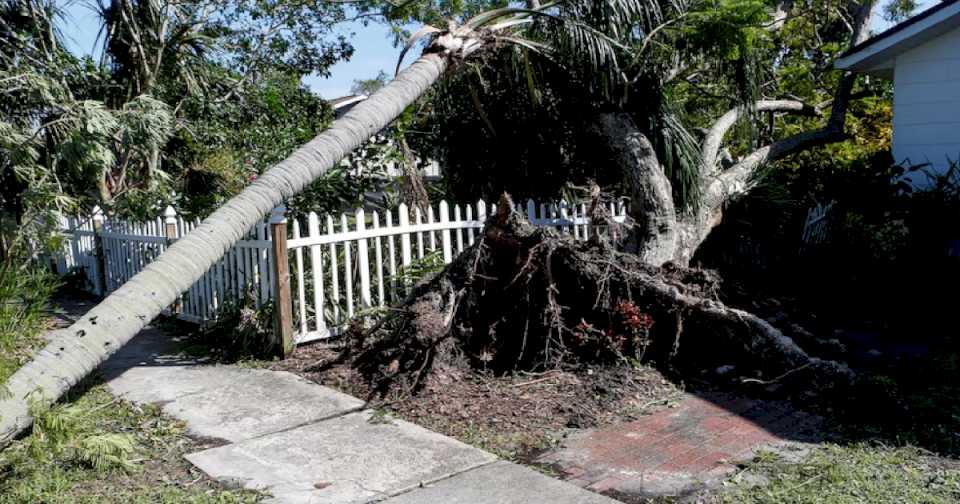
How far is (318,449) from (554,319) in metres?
2.24

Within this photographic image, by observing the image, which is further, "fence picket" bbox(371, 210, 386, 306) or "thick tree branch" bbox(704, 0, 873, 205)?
"thick tree branch" bbox(704, 0, 873, 205)

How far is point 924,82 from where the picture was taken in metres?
10.3

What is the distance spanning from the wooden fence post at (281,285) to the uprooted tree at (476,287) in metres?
0.90

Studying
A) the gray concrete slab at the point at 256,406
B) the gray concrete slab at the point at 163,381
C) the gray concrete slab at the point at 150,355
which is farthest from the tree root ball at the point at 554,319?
the gray concrete slab at the point at 150,355

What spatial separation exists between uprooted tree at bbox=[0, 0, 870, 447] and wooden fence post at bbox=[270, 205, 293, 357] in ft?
2.94

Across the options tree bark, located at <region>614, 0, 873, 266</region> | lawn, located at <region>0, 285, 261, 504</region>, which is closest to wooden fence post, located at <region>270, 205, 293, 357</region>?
lawn, located at <region>0, 285, 261, 504</region>

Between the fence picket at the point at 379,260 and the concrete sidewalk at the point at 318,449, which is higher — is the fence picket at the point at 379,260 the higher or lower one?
the higher one

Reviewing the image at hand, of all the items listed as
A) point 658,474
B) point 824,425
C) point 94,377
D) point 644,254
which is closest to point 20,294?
point 94,377

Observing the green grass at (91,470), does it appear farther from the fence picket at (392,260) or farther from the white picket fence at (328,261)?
the fence picket at (392,260)

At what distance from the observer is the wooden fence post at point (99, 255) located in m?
11.0

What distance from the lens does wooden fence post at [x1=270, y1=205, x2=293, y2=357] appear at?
7.14m

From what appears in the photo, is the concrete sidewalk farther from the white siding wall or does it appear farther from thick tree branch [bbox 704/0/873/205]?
the white siding wall

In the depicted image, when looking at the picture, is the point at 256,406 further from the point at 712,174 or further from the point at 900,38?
the point at 900,38

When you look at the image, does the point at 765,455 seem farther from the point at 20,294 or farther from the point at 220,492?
the point at 20,294
